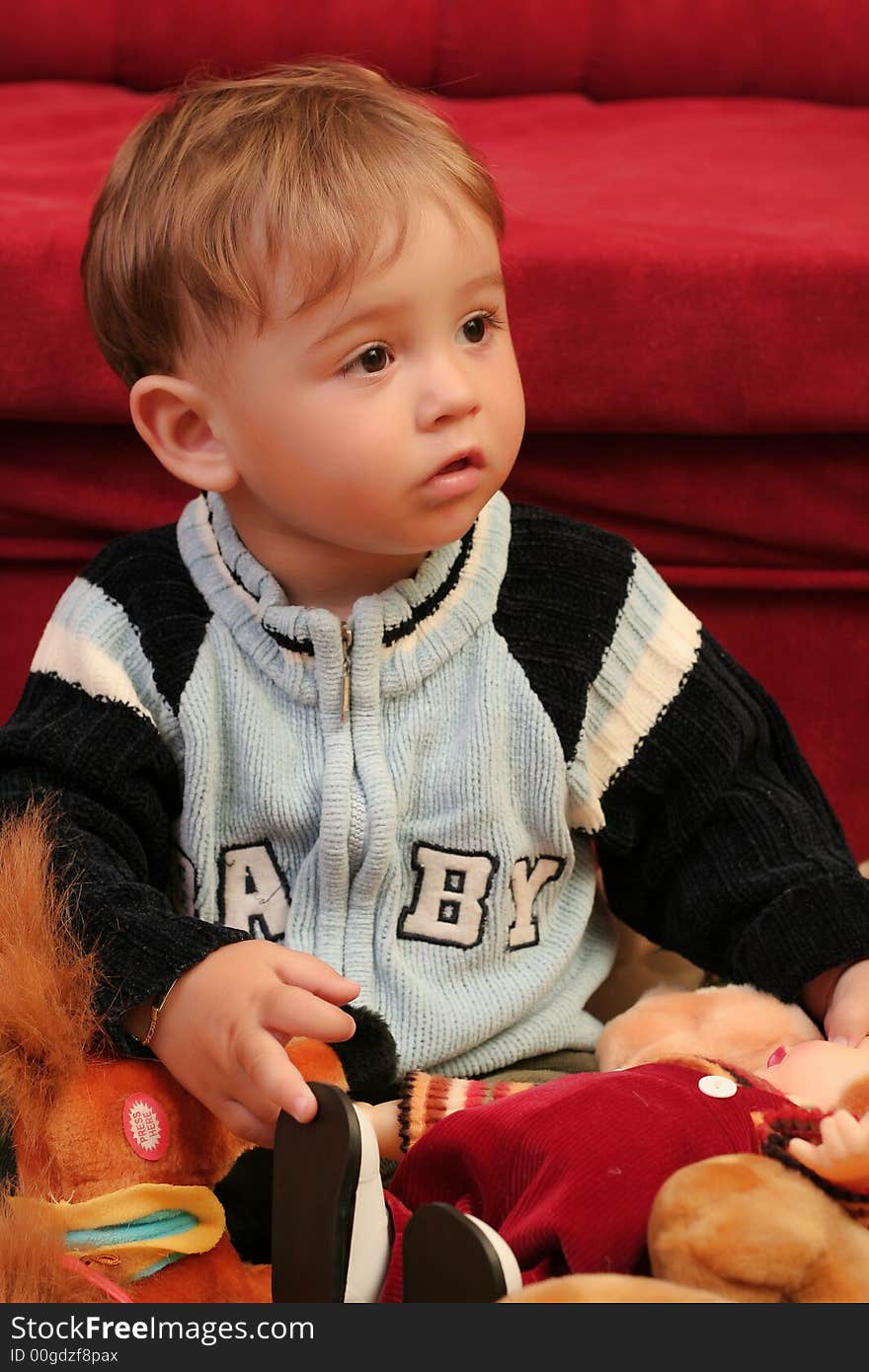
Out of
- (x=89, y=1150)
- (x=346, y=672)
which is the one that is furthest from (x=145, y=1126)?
(x=346, y=672)

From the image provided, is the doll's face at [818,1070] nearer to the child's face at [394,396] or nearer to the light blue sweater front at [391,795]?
the light blue sweater front at [391,795]

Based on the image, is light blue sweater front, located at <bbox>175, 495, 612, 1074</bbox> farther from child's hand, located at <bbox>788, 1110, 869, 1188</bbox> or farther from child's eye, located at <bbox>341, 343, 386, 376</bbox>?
child's hand, located at <bbox>788, 1110, 869, 1188</bbox>

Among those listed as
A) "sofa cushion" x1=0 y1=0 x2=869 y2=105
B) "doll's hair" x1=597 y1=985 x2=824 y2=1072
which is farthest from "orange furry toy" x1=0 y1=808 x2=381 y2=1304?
"sofa cushion" x1=0 y1=0 x2=869 y2=105

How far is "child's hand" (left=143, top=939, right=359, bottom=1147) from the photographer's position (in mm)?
683

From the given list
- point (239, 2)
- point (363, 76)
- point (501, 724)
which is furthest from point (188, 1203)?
point (239, 2)

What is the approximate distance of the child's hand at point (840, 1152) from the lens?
61 centimetres

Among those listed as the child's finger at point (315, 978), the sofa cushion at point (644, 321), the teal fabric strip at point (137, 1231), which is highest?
the sofa cushion at point (644, 321)

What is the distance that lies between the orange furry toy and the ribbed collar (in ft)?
0.59

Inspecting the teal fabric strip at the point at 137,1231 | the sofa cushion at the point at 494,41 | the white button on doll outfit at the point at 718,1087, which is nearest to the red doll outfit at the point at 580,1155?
the white button on doll outfit at the point at 718,1087

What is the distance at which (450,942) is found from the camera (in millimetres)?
848

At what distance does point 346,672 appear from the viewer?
826 millimetres

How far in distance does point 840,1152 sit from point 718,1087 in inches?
3.2

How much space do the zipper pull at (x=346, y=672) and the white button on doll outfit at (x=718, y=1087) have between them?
273 millimetres

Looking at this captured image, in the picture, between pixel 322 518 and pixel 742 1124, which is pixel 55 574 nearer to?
pixel 322 518
